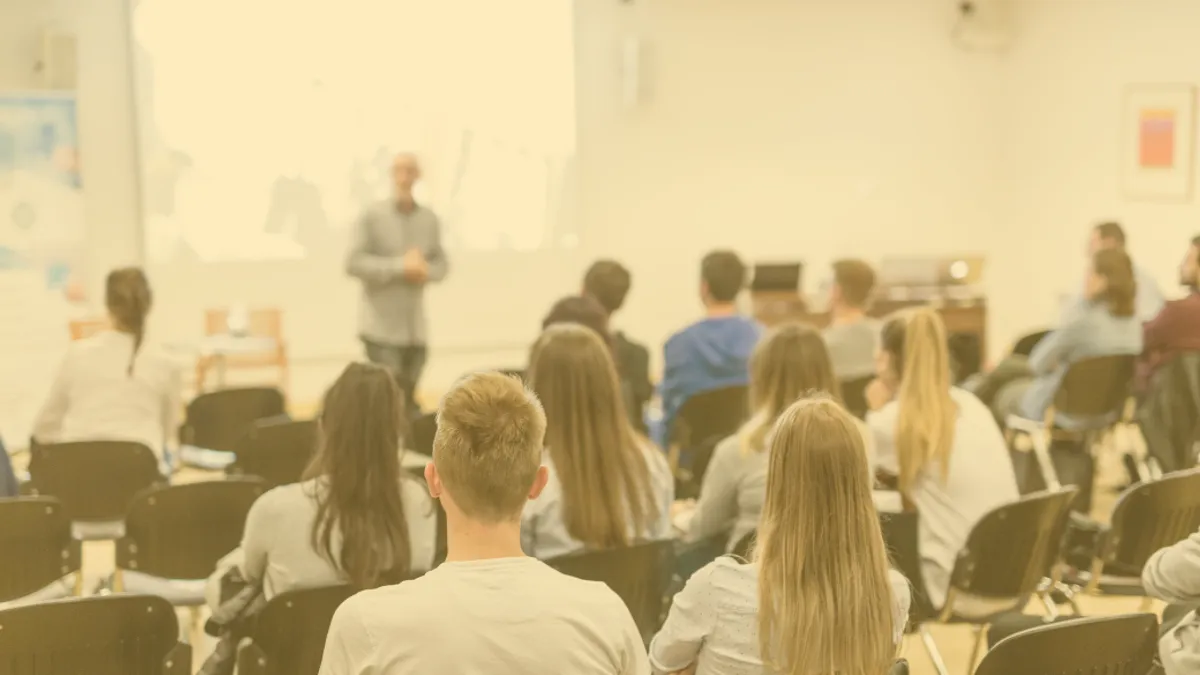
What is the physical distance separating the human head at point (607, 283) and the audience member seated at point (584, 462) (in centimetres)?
223

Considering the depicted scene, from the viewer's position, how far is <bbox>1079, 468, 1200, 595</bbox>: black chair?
391 centimetres

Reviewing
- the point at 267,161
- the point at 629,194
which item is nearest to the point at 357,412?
the point at 267,161

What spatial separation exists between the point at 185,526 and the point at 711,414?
2.27 m

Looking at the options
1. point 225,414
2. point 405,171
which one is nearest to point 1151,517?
point 225,414

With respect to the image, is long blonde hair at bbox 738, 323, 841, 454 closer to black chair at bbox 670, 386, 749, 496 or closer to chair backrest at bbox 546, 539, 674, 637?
chair backrest at bbox 546, 539, 674, 637

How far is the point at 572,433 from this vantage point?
3.48 meters

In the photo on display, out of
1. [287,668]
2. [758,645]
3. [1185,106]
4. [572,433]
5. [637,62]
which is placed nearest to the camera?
[758,645]

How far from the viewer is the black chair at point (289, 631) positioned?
2.97 metres

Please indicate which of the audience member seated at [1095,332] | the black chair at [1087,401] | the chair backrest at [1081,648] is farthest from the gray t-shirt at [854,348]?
the chair backrest at [1081,648]

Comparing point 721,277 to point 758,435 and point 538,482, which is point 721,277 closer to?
point 758,435

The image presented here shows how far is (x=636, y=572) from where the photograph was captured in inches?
134

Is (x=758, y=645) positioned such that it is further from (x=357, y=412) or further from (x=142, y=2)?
(x=142, y=2)

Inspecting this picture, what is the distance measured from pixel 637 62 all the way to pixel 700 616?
25.9 ft

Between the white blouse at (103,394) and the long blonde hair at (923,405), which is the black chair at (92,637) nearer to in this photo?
the long blonde hair at (923,405)
